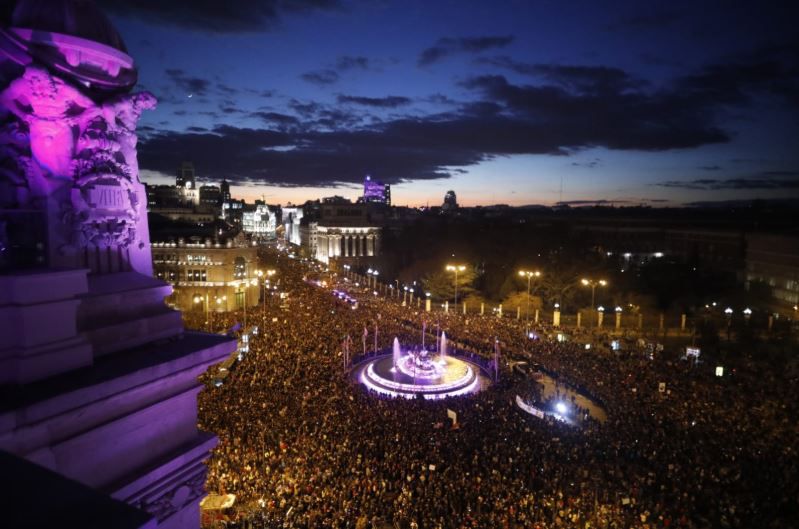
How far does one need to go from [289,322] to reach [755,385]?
85.1 feet

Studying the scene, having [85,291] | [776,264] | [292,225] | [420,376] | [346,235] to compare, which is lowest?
[420,376]

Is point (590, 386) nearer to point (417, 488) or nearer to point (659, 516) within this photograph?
point (659, 516)

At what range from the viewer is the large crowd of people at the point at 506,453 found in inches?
460

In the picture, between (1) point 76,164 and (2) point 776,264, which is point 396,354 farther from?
(2) point 776,264

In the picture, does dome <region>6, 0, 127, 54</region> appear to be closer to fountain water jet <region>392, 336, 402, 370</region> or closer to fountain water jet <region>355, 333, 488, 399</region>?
fountain water jet <region>355, 333, 488, 399</region>

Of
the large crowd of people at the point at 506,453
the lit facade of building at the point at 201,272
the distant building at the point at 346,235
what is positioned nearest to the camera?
the large crowd of people at the point at 506,453

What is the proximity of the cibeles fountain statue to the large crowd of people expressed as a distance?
7755 mm

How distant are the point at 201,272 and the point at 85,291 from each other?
155 ft

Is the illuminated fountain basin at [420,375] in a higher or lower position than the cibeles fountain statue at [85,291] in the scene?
lower

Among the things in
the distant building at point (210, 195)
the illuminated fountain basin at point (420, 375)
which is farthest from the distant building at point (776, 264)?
the distant building at point (210, 195)

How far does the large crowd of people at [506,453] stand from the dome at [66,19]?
1047cm

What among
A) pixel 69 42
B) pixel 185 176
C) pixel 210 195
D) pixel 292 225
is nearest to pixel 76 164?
pixel 69 42

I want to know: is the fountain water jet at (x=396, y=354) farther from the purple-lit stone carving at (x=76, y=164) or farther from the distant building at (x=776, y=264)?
the distant building at (x=776, y=264)

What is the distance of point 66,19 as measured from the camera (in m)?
4.65
